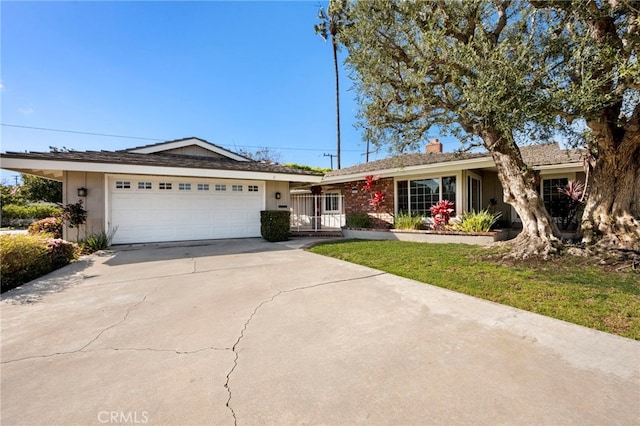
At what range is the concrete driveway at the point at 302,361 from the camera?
206 centimetres

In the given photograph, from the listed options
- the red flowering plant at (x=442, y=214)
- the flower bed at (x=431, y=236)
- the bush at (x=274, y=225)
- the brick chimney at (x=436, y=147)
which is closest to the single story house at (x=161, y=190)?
the bush at (x=274, y=225)

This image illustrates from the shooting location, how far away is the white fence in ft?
53.1

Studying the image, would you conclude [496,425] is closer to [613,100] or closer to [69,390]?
[69,390]

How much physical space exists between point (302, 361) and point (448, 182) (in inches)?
445

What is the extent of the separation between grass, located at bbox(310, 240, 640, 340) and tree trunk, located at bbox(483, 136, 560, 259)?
0.66m

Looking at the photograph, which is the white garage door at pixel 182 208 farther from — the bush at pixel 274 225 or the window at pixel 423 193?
the window at pixel 423 193

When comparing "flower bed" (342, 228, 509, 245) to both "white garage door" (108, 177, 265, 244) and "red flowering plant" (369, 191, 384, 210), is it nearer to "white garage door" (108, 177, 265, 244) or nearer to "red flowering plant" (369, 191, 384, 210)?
"red flowering plant" (369, 191, 384, 210)

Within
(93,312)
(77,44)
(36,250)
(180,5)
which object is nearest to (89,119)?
(77,44)

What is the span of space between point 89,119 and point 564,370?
2495cm

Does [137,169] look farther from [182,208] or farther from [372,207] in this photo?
[372,207]

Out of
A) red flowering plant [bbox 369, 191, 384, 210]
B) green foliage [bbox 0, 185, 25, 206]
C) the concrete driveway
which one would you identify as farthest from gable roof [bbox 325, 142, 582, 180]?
green foliage [bbox 0, 185, 25, 206]

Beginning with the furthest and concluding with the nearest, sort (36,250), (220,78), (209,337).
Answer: (220,78) < (36,250) < (209,337)

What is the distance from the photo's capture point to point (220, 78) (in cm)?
1831

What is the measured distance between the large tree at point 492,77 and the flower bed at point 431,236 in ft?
7.49
